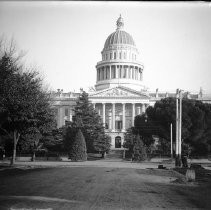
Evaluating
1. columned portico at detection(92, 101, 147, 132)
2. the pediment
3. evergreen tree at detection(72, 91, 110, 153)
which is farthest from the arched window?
evergreen tree at detection(72, 91, 110, 153)

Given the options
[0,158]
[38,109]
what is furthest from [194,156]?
[38,109]

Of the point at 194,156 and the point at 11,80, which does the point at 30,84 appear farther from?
the point at 194,156

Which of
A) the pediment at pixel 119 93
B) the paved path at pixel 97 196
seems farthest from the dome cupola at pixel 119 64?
the paved path at pixel 97 196

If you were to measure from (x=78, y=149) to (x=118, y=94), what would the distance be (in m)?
47.8

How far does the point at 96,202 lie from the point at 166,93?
267 ft

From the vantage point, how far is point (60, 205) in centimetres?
1056

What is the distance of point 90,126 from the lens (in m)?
55.6

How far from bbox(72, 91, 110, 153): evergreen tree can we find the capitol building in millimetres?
20486

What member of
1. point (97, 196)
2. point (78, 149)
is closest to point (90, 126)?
point (78, 149)

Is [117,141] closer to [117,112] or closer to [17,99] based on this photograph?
[117,112]

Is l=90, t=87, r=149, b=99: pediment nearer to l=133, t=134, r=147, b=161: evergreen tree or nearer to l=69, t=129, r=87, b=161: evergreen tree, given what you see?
l=133, t=134, r=147, b=161: evergreen tree

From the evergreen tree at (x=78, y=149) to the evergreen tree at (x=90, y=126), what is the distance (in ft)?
44.4

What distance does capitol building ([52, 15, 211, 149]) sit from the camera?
282 feet

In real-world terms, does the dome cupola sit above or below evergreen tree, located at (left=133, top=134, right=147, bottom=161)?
above
